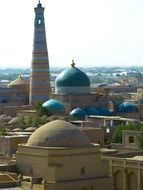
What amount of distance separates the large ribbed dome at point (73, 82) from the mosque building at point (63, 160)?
91.5ft

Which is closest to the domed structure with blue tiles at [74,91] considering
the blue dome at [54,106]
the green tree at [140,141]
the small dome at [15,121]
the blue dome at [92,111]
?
the blue dome at [92,111]

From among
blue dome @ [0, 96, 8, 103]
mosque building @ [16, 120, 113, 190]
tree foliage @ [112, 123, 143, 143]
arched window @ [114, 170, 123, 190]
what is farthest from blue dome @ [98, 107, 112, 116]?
mosque building @ [16, 120, 113, 190]

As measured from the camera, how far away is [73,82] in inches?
2297

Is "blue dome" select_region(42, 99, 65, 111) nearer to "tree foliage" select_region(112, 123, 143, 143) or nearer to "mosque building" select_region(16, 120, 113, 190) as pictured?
"tree foliage" select_region(112, 123, 143, 143)

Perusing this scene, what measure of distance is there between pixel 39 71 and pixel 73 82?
5799 mm

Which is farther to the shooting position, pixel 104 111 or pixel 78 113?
pixel 104 111

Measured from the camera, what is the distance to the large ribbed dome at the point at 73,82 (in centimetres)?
5831

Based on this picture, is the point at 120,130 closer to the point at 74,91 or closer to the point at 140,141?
the point at 140,141

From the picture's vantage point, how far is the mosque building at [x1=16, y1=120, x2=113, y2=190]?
29031mm

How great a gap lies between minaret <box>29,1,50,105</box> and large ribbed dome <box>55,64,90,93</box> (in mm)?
4369

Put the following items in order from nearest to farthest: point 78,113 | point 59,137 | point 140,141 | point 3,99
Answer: point 59,137 → point 140,141 → point 78,113 → point 3,99

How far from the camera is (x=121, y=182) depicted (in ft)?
116

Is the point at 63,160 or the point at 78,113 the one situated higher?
the point at 78,113

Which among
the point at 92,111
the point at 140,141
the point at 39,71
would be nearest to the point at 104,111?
the point at 92,111
